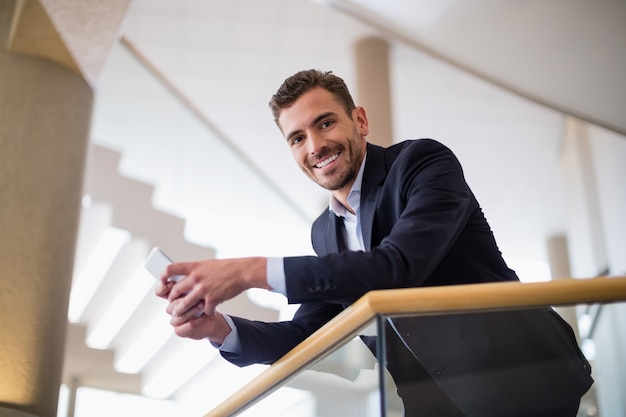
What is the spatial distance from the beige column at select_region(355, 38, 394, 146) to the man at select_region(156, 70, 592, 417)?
17.2ft

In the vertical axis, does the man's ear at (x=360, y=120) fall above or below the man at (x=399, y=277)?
above

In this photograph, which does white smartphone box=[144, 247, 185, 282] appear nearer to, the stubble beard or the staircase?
the stubble beard

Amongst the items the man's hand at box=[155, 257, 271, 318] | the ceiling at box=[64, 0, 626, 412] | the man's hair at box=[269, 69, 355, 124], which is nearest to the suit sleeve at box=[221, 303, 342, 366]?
the man's hand at box=[155, 257, 271, 318]

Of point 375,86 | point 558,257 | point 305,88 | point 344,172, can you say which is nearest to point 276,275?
point 344,172

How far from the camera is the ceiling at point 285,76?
694cm

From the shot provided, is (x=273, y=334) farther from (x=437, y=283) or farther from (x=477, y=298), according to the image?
(x=477, y=298)

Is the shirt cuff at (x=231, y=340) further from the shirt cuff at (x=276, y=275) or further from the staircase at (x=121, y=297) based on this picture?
the staircase at (x=121, y=297)

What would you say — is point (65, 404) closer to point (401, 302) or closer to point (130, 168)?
point (130, 168)

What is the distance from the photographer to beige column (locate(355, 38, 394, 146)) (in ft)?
24.2

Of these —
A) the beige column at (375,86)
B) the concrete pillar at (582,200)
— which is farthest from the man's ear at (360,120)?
the concrete pillar at (582,200)

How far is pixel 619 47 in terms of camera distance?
6652 millimetres

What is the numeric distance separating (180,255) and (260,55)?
2229 millimetres

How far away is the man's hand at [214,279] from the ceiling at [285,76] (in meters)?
5.67

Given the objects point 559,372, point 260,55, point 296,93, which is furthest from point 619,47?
point 559,372
